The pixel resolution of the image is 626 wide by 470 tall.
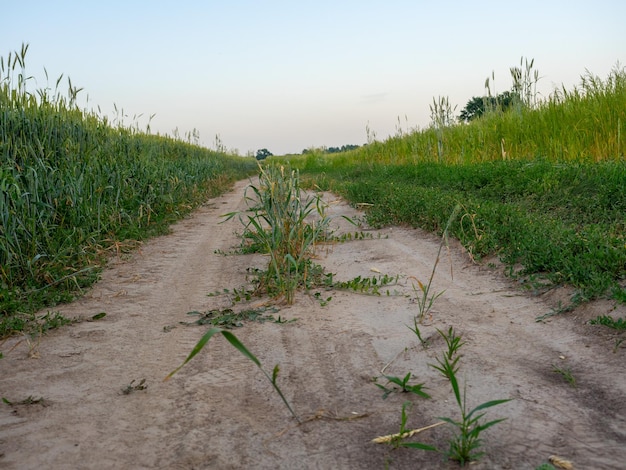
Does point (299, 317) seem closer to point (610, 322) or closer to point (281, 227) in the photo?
point (281, 227)

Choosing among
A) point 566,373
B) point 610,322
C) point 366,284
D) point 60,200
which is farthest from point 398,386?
point 60,200

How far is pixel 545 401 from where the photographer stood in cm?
244

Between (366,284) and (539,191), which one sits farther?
(539,191)

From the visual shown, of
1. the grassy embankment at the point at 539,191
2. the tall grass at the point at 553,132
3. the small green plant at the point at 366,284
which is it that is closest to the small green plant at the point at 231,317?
the small green plant at the point at 366,284

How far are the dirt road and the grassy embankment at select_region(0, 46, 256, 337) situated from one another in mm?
433

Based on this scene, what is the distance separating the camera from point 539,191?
666cm

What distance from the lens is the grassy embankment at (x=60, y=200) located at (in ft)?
14.6

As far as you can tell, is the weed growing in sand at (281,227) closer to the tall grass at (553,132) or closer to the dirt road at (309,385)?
the dirt road at (309,385)

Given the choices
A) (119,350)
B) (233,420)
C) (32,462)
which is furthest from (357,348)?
(32,462)

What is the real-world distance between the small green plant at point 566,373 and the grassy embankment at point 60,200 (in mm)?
3051

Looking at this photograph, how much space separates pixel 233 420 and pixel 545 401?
1.33 metres

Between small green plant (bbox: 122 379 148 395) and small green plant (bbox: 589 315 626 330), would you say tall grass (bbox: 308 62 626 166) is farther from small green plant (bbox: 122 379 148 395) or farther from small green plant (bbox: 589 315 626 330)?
small green plant (bbox: 122 379 148 395)

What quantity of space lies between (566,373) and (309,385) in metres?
1.24

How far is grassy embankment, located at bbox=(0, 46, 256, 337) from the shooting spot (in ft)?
14.6
